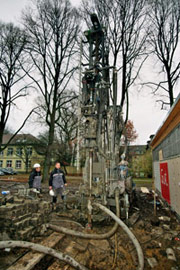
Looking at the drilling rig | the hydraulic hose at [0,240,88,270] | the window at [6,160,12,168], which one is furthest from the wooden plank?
the window at [6,160,12,168]

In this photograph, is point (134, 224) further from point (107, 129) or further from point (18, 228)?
point (107, 129)

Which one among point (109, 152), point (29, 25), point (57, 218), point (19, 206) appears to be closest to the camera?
point (19, 206)

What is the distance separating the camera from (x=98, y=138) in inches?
225

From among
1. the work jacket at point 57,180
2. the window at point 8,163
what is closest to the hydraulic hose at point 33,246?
the work jacket at point 57,180

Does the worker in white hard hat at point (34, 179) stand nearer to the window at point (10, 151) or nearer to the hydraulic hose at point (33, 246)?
the hydraulic hose at point (33, 246)

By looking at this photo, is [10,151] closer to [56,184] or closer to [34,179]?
[34,179]

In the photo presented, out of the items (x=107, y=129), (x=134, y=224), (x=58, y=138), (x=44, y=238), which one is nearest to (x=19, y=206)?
(x=44, y=238)

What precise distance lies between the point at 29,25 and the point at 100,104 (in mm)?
13652

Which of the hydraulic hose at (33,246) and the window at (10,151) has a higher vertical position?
the window at (10,151)

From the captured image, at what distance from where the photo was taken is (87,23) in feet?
46.1

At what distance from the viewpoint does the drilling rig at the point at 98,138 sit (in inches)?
219

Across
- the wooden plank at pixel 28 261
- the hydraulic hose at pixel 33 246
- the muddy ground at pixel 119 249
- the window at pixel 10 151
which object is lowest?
the muddy ground at pixel 119 249

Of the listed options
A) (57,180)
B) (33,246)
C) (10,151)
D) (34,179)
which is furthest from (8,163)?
(33,246)

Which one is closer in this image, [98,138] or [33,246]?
[33,246]
